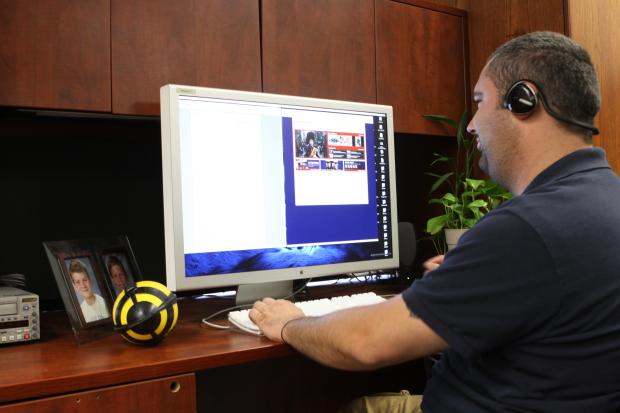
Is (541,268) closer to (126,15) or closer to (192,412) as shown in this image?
(192,412)

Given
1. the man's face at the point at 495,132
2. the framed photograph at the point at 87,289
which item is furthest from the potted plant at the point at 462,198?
the framed photograph at the point at 87,289

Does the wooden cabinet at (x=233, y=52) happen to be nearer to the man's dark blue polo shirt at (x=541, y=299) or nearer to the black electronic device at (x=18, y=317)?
the black electronic device at (x=18, y=317)

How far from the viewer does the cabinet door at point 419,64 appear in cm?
191

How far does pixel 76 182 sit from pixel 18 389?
0.83m

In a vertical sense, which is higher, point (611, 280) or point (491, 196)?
point (491, 196)

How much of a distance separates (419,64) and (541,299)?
129 cm

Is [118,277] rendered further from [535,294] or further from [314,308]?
[535,294]

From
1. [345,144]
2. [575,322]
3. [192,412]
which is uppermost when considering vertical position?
[345,144]

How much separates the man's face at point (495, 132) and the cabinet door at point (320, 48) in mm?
679

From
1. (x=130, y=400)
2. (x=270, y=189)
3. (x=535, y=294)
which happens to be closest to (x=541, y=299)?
(x=535, y=294)

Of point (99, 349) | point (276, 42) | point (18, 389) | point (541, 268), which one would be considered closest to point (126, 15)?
point (276, 42)

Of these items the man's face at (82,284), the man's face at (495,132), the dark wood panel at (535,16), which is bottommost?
the man's face at (82,284)

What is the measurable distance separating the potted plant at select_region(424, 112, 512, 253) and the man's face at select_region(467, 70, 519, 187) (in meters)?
0.62

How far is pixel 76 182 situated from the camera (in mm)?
1601
